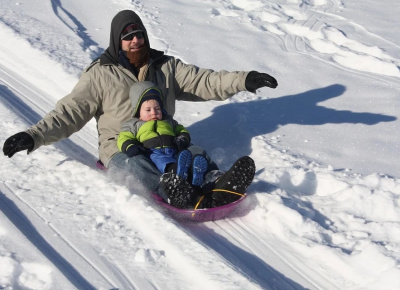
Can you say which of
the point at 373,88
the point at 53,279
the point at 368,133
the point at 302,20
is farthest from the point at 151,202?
the point at 302,20

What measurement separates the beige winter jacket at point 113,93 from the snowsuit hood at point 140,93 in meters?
0.16

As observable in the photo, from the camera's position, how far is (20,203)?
3.93 meters

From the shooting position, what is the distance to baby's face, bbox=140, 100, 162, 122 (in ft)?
14.0

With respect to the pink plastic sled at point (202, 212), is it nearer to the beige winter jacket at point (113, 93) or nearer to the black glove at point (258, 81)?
the beige winter jacket at point (113, 93)

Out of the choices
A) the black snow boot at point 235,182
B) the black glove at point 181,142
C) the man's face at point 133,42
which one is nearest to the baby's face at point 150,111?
the black glove at point 181,142

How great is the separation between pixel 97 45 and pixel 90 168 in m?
2.94

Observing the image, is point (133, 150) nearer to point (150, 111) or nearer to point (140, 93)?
point (150, 111)

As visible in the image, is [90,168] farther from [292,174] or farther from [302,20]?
[302,20]

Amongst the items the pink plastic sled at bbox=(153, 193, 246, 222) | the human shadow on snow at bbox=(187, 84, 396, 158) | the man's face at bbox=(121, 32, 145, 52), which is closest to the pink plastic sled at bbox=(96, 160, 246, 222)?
the pink plastic sled at bbox=(153, 193, 246, 222)

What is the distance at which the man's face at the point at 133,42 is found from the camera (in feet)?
14.7

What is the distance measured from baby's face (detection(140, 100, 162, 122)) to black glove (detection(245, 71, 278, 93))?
61 centimetres

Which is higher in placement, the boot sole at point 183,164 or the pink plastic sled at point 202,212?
the boot sole at point 183,164

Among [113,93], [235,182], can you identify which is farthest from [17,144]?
[235,182]

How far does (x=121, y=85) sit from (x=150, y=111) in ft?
1.24
